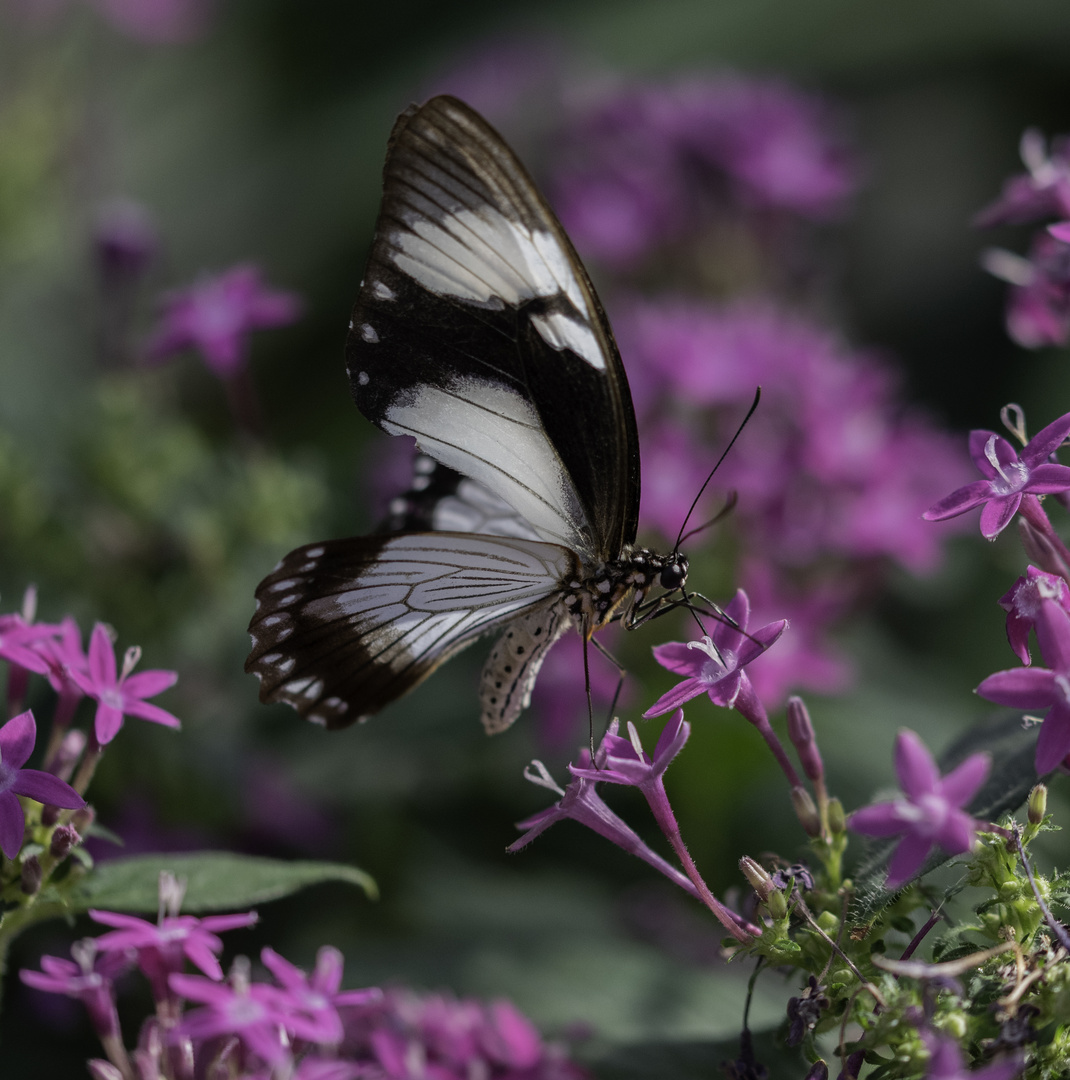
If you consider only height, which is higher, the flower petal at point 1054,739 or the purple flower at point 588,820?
the flower petal at point 1054,739

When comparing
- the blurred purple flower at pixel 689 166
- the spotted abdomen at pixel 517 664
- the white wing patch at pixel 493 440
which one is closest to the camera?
the white wing patch at pixel 493 440

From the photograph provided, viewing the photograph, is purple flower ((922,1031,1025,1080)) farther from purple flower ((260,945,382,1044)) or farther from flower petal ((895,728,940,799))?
purple flower ((260,945,382,1044))

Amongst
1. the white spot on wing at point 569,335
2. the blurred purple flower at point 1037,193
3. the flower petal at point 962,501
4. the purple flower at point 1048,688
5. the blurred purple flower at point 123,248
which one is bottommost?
the purple flower at point 1048,688

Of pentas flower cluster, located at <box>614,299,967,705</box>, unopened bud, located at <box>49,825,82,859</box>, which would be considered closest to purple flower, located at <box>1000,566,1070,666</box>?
A: unopened bud, located at <box>49,825,82,859</box>

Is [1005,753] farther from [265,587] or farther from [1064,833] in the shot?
[265,587]

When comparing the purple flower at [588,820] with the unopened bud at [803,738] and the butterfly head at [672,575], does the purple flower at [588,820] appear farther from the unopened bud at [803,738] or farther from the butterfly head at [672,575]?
the butterfly head at [672,575]

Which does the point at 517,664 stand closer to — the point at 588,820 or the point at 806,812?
the point at 588,820

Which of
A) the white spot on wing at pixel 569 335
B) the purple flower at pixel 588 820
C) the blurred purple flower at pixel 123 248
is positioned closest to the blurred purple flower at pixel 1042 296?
the white spot on wing at pixel 569 335

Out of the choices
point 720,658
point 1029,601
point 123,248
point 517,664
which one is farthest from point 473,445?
point 123,248
